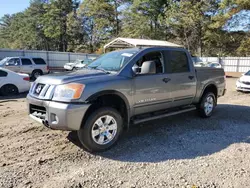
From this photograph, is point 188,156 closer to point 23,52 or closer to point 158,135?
point 158,135

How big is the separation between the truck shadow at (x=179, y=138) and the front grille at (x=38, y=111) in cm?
84

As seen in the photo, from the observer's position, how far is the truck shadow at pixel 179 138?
13.9 ft

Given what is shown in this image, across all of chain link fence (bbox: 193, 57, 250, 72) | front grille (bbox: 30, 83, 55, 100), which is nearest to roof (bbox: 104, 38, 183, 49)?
chain link fence (bbox: 193, 57, 250, 72)

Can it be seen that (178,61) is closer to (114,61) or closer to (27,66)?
(114,61)

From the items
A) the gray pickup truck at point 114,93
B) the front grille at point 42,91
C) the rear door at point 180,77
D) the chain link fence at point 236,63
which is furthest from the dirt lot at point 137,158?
the chain link fence at point 236,63

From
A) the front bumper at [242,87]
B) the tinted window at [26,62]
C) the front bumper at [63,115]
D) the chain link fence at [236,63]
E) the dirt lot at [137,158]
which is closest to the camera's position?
the dirt lot at [137,158]

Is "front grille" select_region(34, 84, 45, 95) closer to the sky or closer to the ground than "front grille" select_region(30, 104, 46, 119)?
closer to the sky

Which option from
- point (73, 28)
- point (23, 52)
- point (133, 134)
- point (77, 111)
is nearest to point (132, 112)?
point (133, 134)

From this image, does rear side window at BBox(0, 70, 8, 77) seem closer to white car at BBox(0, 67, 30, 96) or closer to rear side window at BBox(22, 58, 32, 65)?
white car at BBox(0, 67, 30, 96)

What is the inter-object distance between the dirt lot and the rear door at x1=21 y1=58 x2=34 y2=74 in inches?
474

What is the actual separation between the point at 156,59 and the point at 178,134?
5.56ft

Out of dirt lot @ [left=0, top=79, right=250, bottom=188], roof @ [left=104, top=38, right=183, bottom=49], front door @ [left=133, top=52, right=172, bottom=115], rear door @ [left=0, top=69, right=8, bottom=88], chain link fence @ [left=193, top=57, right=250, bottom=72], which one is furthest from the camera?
chain link fence @ [left=193, top=57, right=250, bottom=72]

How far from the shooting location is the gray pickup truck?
3.95 m

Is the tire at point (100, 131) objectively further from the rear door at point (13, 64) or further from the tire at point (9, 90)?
the rear door at point (13, 64)
